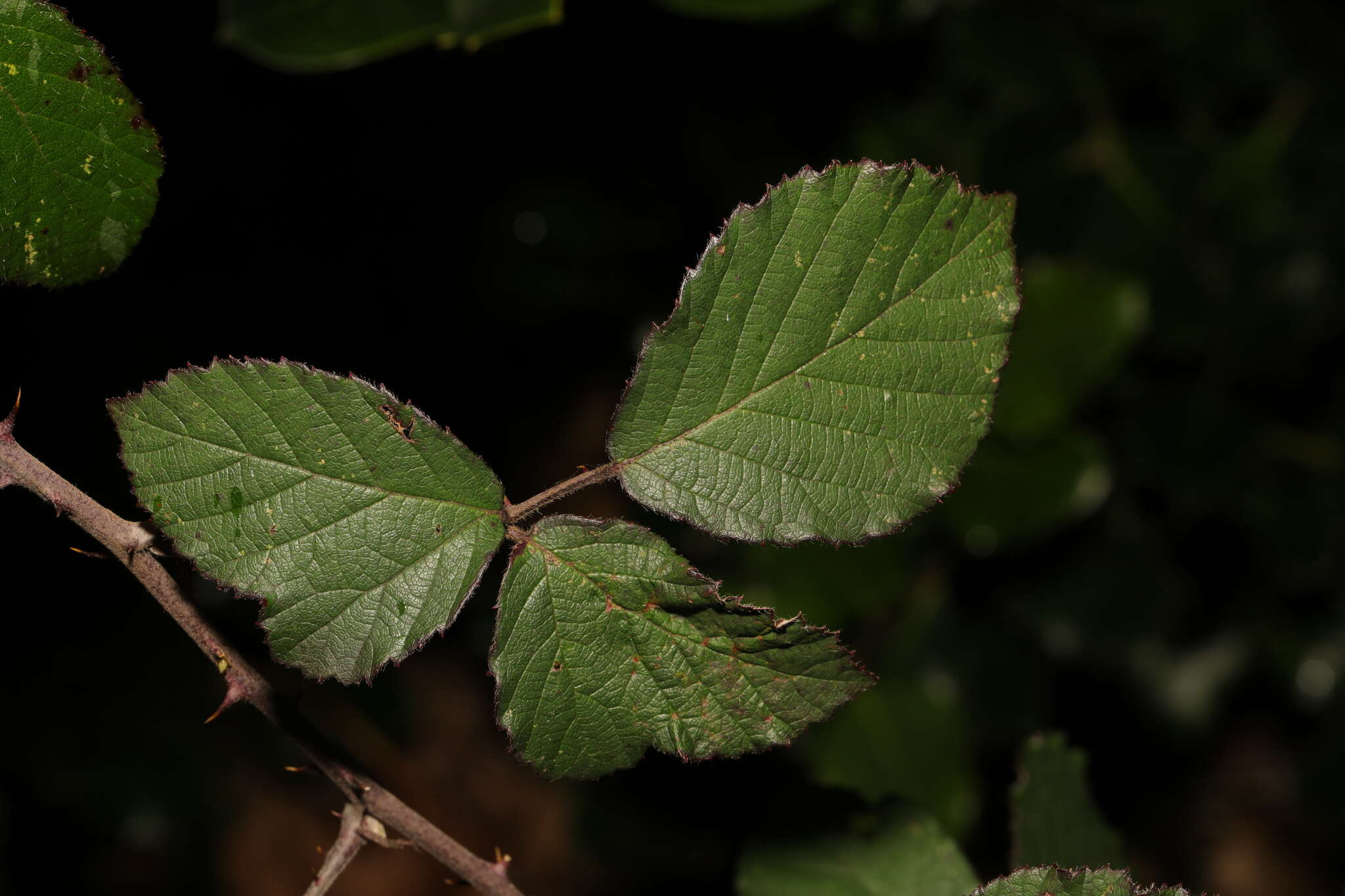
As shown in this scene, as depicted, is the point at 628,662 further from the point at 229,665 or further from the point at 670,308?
the point at 670,308

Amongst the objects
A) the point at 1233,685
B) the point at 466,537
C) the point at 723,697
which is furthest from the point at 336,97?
the point at 1233,685

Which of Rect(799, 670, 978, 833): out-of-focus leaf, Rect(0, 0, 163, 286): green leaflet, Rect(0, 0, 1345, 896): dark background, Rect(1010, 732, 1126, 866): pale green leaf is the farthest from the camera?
Rect(799, 670, 978, 833): out-of-focus leaf

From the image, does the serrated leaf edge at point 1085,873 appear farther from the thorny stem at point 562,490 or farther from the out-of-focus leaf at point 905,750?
the out-of-focus leaf at point 905,750

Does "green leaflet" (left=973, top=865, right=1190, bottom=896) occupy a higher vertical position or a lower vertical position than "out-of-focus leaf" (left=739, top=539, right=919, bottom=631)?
higher

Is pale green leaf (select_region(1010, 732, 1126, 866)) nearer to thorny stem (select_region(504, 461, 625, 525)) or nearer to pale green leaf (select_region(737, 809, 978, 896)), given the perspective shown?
pale green leaf (select_region(737, 809, 978, 896))

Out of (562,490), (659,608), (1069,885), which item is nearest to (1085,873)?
(1069,885)

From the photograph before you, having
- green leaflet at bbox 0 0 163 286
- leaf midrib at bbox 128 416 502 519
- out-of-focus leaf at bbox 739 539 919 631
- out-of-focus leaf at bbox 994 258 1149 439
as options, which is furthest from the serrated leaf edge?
out-of-focus leaf at bbox 994 258 1149 439
